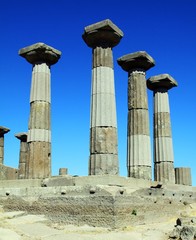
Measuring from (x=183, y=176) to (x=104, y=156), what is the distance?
9652mm

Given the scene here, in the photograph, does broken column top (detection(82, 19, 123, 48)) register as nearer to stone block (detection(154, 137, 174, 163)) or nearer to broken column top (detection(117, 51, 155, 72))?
broken column top (detection(117, 51, 155, 72))

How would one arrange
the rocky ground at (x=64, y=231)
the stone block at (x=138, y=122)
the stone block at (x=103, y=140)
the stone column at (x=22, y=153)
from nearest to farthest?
the rocky ground at (x=64, y=231)
the stone block at (x=103, y=140)
the stone block at (x=138, y=122)
the stone column at (x=22, y=153)

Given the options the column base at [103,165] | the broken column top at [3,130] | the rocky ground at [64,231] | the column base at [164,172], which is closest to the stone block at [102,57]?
the column base at [103,165]

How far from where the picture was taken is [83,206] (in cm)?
1180

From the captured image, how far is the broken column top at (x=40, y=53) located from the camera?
16969 millimetres

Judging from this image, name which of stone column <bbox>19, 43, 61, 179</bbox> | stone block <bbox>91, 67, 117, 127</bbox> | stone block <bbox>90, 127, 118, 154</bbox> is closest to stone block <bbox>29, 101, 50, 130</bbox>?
stone column <bbox>19, 43, 61, 179</bbox>

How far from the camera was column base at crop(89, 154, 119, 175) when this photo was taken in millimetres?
13930

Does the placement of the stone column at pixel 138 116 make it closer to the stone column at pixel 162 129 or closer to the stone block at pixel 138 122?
the stone block at pixel 138 122

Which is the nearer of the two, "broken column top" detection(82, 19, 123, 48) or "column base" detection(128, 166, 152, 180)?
"broken column top" detection(82, 19, 123, 48)

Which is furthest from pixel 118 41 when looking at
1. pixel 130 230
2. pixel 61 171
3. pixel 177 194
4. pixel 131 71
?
pixel 61 171

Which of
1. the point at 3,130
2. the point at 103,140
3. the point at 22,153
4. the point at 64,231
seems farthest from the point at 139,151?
the point at 3,130

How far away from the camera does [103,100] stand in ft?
48.8

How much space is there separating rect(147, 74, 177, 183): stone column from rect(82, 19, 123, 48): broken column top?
637 cm

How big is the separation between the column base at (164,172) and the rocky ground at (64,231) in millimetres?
8396
